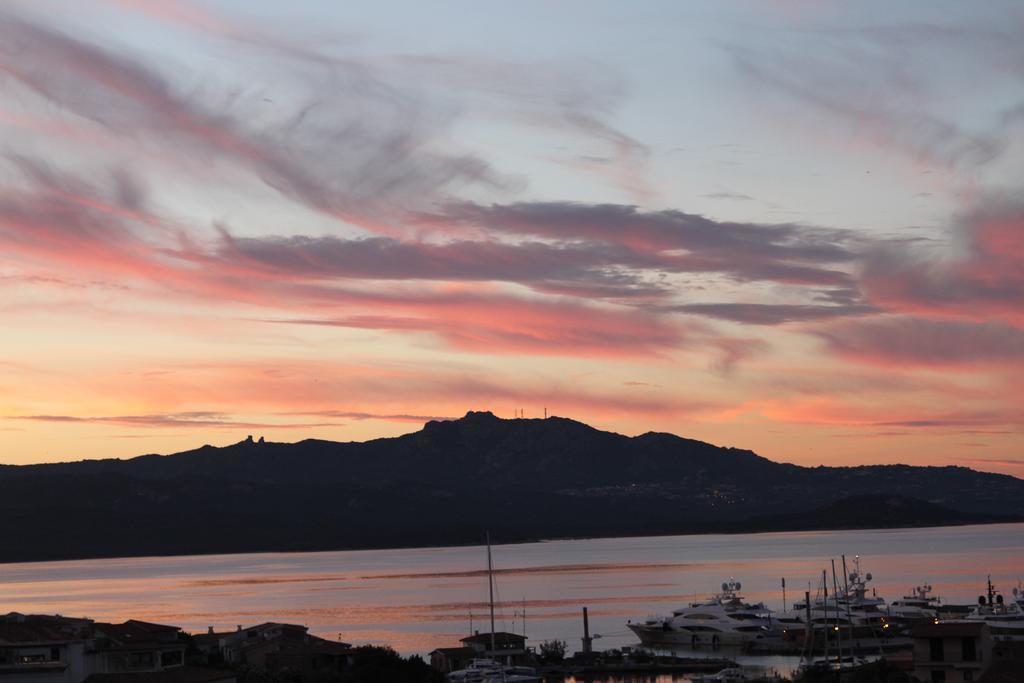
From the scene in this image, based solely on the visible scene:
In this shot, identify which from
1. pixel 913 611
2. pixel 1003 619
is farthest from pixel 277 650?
pixel 913 611

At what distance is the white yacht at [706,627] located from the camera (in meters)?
96.3

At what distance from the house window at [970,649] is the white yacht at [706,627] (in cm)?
4939

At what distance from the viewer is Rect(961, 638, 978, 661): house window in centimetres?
4603

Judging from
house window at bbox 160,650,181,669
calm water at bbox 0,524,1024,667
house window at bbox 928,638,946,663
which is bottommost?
calm water at bbox 0,524,1024,667

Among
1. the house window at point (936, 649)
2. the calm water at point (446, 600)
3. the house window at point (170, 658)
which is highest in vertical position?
the house window at point (936, 649)

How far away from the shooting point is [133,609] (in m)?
149

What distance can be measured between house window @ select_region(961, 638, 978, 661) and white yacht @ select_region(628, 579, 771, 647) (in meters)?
49.4

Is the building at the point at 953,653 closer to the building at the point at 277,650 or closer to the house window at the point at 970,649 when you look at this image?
the house window at the point at 970,649

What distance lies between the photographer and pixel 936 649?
47.2m

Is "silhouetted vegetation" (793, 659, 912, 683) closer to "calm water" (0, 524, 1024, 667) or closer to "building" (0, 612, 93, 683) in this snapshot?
"building" (0, 612, 93, 683)

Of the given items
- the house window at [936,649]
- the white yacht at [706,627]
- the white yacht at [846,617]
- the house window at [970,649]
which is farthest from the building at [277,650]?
the white yacht at [846,617]

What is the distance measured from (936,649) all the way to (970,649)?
133 centimetres

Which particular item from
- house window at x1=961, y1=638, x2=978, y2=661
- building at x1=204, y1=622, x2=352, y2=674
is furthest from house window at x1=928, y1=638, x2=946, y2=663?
building at x1=204, y1=622, x2=352, y2=674

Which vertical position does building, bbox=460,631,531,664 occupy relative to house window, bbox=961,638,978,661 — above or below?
below
